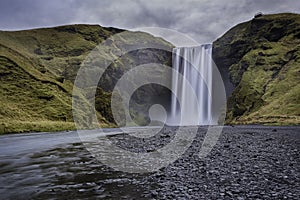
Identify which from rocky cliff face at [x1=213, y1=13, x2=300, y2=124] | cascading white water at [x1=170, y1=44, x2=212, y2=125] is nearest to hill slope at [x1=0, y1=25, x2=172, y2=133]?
cascading white water at [x1=170, y1=44, x2=212, y2=125]

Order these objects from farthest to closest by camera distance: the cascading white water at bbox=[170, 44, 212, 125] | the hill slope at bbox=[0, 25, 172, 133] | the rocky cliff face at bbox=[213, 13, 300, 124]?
the cascading white water at bbox=[170, 44, 212, 125]
the rocky cliff face at bbox=[213, 13, 300, 124]
the hill slope at bbox=[0, 25, 172, 133]

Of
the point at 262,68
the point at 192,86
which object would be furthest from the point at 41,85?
the point at 262,68

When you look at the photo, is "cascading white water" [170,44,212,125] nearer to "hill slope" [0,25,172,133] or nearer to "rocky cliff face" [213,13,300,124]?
"rocky cliff face" [213,13,300,124]

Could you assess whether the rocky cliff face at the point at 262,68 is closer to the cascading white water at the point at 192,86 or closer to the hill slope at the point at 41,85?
the cascading white water at the point at 192,86

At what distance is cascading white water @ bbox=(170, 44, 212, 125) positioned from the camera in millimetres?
78894

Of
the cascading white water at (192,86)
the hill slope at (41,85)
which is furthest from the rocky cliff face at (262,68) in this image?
the hill slope at (41,85)

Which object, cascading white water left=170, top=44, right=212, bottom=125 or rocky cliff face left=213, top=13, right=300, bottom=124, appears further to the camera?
cascading white water left=170, top=44, right=212, bottom=125

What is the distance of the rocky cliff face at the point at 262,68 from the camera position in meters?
58.4

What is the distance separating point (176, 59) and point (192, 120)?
86.0ft

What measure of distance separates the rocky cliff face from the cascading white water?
6.46 meters

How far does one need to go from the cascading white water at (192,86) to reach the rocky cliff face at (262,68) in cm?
646

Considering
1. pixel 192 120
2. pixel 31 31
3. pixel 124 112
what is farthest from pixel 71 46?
pixel 192 120

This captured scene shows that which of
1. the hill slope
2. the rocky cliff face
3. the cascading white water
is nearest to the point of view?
the hill slope

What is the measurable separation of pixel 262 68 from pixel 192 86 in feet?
70.1
